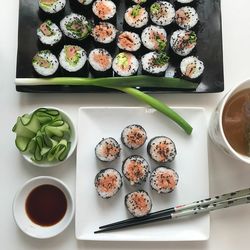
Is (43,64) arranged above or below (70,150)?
above

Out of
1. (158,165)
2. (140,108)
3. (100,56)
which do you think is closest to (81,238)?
(158,165)

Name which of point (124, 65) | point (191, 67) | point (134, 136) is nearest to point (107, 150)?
point (134, 136)

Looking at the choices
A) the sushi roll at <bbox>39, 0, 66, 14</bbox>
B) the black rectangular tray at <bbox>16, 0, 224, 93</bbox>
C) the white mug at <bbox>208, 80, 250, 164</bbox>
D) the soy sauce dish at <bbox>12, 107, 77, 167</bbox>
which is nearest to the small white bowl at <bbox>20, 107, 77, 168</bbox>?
the soy sauce dish at <bbox>12, 107, 77, 167</bbox>

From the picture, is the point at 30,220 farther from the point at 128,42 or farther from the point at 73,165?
the point at 128,42

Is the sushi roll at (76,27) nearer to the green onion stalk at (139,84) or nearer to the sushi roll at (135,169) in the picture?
the green onion stalk at (139,84)

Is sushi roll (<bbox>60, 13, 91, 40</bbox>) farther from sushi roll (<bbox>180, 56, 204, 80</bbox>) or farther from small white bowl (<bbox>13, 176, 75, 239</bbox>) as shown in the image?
small white bowl (<bbox>13, 176, 75, 239</bbox>)

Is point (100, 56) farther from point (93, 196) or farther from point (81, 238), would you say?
point (81, 238)

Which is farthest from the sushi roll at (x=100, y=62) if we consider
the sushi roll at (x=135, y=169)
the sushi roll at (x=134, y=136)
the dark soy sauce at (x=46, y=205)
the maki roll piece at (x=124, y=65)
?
the dark soy sauce at (x=46, y=205)

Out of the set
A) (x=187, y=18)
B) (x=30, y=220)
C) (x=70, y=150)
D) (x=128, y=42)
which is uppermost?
(x=187, y=18)
